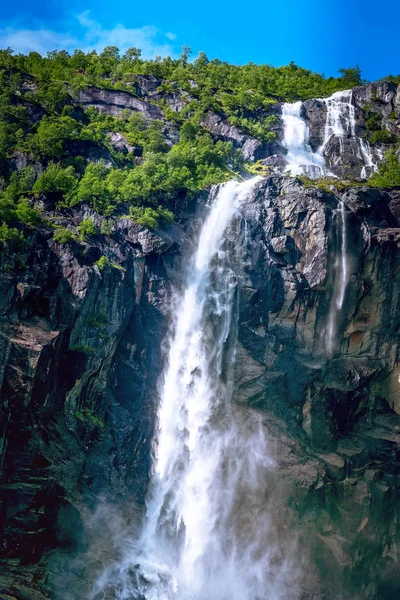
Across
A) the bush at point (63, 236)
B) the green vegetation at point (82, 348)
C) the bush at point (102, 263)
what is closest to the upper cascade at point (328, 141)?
the bush at point (102, 263)

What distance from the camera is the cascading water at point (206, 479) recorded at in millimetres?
29219

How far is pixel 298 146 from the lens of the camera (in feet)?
179

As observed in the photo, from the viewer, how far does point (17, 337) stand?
2627 cm

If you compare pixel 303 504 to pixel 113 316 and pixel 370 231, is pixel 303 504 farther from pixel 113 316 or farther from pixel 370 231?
pixel 370 231

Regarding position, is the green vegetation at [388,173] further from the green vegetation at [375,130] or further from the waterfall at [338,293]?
the waterfall at [338,293]

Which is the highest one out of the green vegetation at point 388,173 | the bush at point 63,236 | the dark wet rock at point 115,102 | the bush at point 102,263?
the dark wet rock at point 115,102

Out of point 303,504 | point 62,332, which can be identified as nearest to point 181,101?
point 62,332

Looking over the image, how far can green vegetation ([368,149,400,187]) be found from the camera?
42.9 m

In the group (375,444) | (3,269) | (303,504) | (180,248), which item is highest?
(180,248)

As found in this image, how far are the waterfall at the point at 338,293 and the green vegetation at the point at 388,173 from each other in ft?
28.0

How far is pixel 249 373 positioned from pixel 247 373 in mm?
129

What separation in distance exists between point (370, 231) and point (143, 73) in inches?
1480

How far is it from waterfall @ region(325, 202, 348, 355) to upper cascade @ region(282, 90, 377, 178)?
1389 centimetres

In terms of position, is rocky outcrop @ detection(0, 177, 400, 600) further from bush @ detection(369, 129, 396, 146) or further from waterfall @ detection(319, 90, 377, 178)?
bush @ detection(369, 129, 396, 146)
